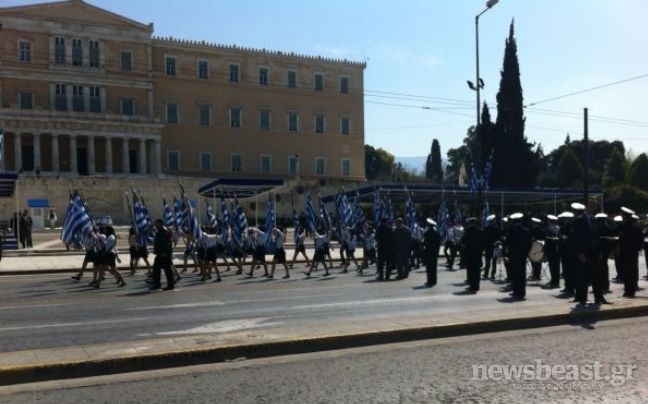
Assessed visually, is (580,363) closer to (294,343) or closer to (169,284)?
(294,343)

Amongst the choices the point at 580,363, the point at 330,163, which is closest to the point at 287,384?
the point at 580,363

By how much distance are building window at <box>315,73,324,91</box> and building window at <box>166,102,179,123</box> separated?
18.0m

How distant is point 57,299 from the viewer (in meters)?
14.3

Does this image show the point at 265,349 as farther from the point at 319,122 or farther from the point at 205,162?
the point at 319,122

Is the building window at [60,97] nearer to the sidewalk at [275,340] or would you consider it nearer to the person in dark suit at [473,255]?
the person in dark suit at [473,255]

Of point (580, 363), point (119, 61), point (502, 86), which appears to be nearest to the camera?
point (580, 363)

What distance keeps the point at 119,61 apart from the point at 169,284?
5806 cm

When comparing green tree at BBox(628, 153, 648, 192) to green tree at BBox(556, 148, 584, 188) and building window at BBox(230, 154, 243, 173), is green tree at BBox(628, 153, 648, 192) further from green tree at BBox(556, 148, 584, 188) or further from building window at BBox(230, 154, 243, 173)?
building window at BBox(230, 154, 243, 173)

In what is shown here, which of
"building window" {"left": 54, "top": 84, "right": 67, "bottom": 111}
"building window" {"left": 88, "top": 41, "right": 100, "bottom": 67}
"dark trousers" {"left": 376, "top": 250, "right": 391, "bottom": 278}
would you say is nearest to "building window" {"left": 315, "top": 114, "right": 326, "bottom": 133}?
"building window" {"left": 88, "top": 41, "right": 100, "bottom": 67}

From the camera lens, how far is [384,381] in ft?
22.7

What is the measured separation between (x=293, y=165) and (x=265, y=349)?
7036cm

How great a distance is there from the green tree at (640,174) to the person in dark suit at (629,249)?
183 ft

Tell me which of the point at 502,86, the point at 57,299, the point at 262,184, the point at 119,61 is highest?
the point at 119,61

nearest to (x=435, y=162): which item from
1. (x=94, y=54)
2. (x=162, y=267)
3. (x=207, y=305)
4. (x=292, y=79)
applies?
(x=292, y=79)
